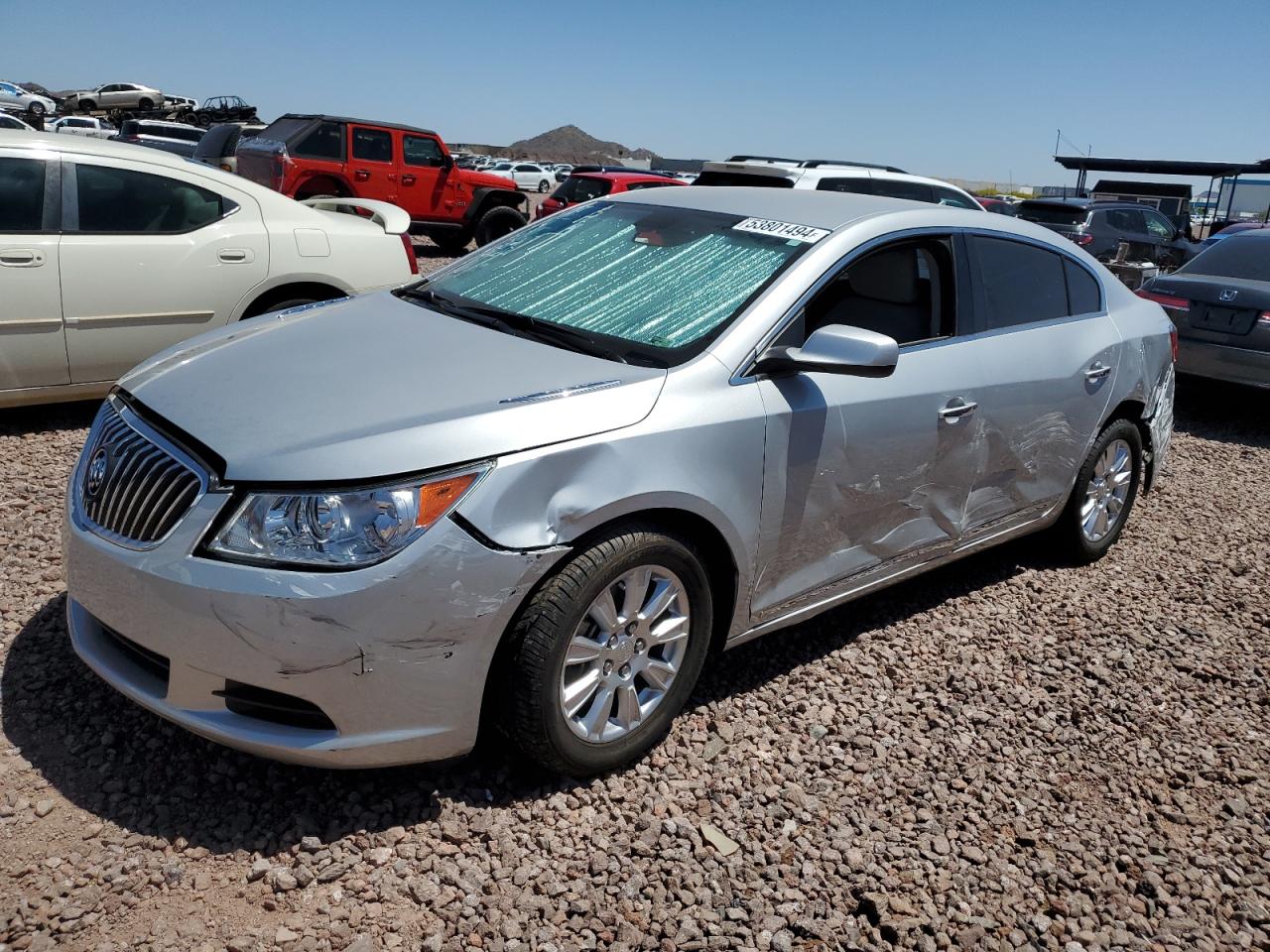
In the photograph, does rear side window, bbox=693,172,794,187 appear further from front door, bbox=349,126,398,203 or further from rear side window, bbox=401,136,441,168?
rear side window, bbox=401,136,441,168

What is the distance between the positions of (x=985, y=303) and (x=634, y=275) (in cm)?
140

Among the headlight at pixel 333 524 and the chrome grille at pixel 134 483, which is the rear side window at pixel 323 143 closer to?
the chrome grille at pixel 134 483

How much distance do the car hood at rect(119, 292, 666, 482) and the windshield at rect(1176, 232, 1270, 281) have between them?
7.18 meters

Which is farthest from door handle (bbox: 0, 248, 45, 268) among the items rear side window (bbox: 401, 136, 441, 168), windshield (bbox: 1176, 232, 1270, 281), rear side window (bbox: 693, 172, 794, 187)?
rear side window (bbox: 401, 136, 441, 168)

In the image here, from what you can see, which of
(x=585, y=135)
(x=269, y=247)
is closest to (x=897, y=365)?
(x=269, y=247)

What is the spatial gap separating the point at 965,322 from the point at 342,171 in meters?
11.1

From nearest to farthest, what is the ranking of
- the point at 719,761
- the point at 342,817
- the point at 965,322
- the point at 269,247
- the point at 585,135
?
the point at 342,817
the point at 719,761
the point at 965,322
the point at 269,247
the point at 585,135

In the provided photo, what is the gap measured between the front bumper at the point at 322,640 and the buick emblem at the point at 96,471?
0.22 metres

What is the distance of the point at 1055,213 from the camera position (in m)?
15.3

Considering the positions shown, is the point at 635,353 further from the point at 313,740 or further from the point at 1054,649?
the point at 1054,649

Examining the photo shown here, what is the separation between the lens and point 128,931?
7.35 feet

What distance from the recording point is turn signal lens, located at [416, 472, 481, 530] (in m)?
2.34

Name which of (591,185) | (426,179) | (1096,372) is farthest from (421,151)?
(1096,372)

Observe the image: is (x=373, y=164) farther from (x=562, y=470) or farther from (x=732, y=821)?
(x=732, y=821)
